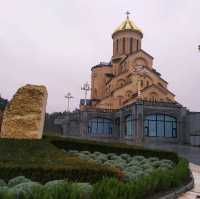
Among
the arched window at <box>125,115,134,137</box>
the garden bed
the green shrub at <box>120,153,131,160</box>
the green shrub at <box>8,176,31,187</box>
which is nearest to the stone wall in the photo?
the arched window at <box>125,115,134,137</box>

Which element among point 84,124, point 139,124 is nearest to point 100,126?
point 84,124

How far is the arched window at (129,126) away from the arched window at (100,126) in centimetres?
577

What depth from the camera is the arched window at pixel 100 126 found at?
5414 centimetres

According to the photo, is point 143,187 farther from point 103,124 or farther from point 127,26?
point 127,26

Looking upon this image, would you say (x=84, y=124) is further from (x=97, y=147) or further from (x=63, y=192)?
(x=63, y=192)

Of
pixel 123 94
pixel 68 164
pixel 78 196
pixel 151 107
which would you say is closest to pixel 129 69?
pixel 123 94

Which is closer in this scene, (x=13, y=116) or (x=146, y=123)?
(x=13, y=116)

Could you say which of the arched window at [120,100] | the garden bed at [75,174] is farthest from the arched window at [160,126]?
the garden bed at [75,174]

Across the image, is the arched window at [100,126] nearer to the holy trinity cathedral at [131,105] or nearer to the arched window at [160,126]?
the holy trinity cathedral at [131,105]

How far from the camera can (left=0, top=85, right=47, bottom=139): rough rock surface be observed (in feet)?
49.3

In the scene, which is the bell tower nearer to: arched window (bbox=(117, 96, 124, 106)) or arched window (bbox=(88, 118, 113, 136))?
arched window (bbox=(117, 96, 124, 106))

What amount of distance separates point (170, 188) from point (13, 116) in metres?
7.74

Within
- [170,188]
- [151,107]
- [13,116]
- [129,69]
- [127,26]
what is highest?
[127,26]

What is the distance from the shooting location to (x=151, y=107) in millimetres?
44000
